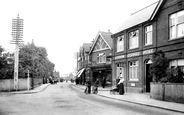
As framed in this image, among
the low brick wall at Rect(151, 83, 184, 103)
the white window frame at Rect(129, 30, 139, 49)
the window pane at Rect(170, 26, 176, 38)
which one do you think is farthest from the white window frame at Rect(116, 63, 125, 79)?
the low brick wall at Rect(151, 83, 184, 103)

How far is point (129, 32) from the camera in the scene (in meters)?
24.9

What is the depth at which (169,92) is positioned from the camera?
14.6m

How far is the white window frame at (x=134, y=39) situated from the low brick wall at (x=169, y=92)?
8.11 m

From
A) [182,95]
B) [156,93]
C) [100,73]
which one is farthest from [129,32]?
[100,73]

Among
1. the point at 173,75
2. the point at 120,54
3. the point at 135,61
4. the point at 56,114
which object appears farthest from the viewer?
the point at 120,54

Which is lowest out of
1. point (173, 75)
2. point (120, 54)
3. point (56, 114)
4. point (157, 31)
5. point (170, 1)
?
point (56, 114)

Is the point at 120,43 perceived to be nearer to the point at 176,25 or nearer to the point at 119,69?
the point at 119,69

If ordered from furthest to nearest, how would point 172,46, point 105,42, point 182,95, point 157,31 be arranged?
point 105,42
point 157,31
point 172,46
point 182,95

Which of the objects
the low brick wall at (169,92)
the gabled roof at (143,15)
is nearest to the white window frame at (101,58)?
the gabled roof at (143,15)

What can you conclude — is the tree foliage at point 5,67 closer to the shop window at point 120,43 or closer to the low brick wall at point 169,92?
the shop window at point 120,43

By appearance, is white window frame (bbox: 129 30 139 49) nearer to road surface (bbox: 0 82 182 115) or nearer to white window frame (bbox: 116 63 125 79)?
white window frame (bbox: 116 63 125 79)

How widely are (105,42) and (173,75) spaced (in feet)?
72.2

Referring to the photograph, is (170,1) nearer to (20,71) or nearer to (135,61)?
(135,61)

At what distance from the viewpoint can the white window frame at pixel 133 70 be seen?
23.3 m
